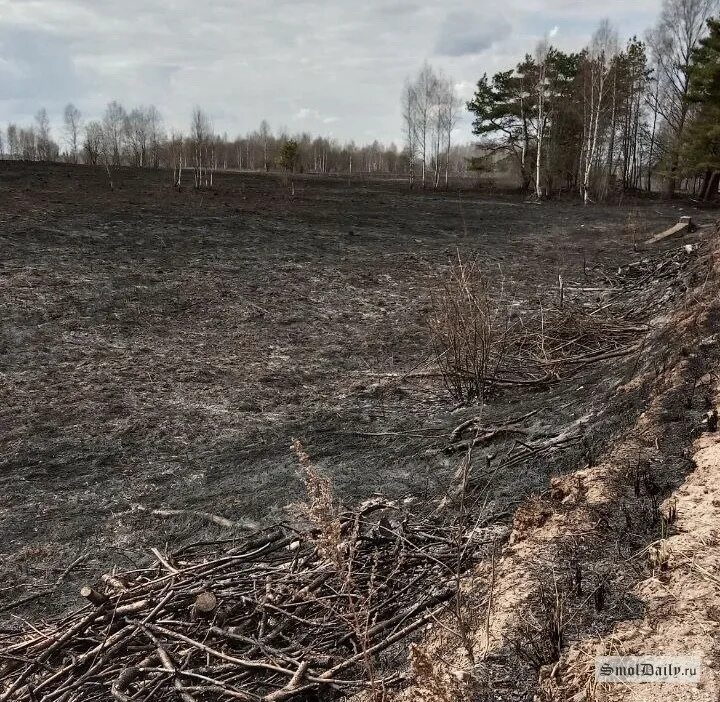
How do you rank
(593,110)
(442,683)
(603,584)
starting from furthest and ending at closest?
(593,110) → (603,584) → (442,683)

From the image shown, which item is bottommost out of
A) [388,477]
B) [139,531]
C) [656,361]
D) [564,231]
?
[139,531]

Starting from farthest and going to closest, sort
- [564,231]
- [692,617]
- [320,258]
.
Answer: [564,231] → [320,258] → [692,617]

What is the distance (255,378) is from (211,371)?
713mm

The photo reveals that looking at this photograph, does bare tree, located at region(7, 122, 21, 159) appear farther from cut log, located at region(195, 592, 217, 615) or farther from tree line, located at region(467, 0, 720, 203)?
cut log, located at region(195, 592, 217, 615)

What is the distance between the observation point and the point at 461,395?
22.0 ft

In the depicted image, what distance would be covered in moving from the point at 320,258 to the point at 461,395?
9048 millimetres

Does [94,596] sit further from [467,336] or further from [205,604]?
[467,336]

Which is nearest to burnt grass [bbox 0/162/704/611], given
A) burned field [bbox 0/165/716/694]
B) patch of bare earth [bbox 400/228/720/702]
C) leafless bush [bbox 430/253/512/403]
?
burned field [bbox 0/165/716/694]

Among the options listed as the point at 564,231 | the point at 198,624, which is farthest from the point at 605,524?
the point at 564,231

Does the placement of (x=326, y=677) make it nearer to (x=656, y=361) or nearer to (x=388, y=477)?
(x=388, y=477)

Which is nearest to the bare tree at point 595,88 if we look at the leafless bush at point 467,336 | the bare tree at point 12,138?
the leafless bush at point 467,336

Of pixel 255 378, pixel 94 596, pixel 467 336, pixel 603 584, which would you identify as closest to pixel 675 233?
pixel 467 336

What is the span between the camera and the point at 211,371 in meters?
8.48

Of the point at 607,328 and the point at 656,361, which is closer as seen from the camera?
the point at 656,361
